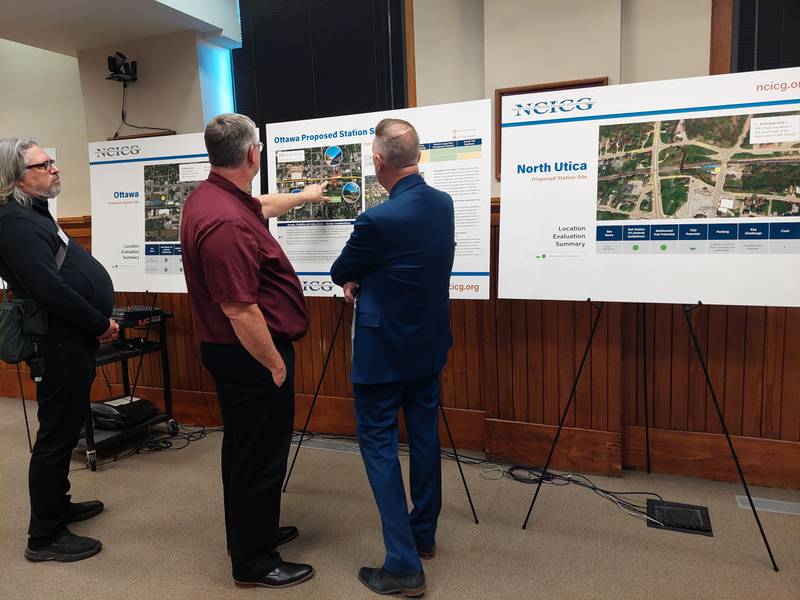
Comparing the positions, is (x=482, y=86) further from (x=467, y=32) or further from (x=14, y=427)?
(x=14, y=427)

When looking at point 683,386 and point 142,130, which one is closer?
point 683,386

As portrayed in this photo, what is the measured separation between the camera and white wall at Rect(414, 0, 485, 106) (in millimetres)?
3418

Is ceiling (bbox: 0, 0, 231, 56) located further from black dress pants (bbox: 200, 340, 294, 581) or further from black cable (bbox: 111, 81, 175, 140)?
black dress pants (bbox: 200, 340, 294, 581)

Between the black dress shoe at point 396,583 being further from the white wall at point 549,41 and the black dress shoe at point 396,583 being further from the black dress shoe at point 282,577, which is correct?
the white wall at point 549,41

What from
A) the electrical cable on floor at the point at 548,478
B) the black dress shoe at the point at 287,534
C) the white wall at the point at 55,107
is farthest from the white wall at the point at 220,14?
the black dress shoe at the point at 287,534

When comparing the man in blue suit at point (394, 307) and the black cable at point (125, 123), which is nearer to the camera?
the man in blue suit at point (394, 307)

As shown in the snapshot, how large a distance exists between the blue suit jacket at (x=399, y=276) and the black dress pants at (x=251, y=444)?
0.29 meters

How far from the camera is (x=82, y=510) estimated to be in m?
2.54

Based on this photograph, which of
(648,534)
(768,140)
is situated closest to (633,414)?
(648,534)

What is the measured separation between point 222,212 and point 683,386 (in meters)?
2.29

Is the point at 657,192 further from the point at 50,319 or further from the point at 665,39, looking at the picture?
the point at 50,319

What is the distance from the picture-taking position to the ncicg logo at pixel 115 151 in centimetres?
321

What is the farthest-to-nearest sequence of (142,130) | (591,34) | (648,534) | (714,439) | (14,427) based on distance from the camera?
(142,130), (14,427), (591,34), (714,439), (648,534)

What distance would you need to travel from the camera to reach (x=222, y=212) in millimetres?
1748
